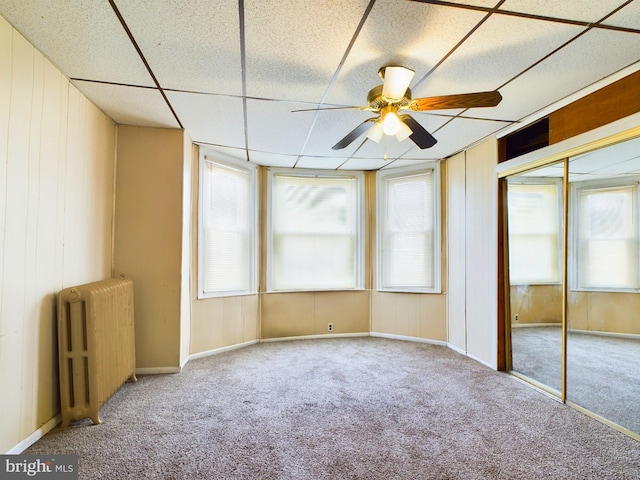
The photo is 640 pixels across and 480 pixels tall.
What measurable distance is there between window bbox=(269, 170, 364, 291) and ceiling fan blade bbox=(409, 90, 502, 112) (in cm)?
270

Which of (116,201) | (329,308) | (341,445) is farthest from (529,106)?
(116,201)

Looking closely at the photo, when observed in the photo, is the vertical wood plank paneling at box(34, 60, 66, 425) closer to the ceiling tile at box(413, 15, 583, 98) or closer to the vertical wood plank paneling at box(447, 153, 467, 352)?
the ceiling tile at box(413, 15, 583, 98)

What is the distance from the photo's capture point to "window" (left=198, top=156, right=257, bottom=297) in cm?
380

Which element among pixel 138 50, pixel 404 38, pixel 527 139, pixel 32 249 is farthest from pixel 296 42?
pixel 527 139

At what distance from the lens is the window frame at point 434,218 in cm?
432

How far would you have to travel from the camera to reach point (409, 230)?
452 cm

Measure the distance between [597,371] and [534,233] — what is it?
1.27 m

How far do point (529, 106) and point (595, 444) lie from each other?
2.56 m

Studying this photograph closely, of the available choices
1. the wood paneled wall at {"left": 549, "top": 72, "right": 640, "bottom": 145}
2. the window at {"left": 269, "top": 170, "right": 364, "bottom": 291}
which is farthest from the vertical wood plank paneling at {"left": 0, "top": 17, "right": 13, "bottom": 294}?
the wood paneled wall at {"left": 549, "top": 72, "right": 640, "bottom": 145}

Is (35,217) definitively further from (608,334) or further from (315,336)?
(608,334)

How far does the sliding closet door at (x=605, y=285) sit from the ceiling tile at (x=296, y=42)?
2.15 meters

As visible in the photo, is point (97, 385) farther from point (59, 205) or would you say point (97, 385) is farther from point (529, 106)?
point (529, 106)

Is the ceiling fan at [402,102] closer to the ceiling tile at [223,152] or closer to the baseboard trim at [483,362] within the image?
the ceiling tile at [223,152]

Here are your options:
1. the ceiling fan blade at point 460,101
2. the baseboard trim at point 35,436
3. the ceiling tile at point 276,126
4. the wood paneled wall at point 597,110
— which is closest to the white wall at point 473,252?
the wood paneled wall at point 597,110
